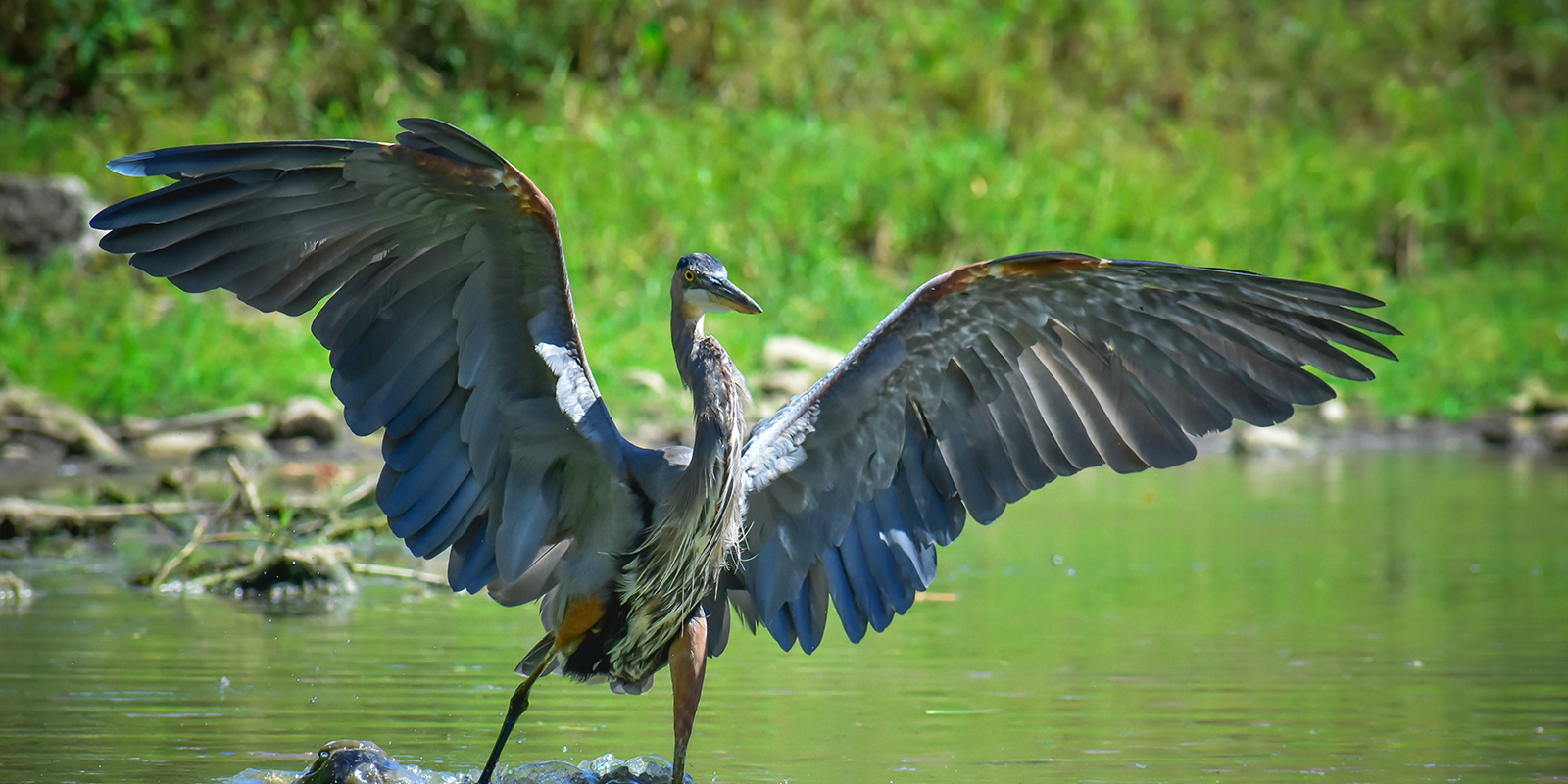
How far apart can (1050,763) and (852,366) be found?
1215 millimetres

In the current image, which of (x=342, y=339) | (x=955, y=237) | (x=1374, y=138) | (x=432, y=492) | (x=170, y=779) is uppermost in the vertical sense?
(x=1374, y=138)

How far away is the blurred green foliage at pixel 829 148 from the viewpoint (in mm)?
14742

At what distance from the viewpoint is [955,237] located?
16.2 metres

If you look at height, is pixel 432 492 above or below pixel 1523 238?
below

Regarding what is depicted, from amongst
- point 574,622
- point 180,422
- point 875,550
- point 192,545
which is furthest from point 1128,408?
point 180,422

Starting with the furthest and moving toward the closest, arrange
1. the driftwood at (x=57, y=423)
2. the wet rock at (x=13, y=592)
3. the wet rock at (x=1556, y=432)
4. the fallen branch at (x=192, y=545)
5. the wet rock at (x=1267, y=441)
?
the wet rock at (x=1267, y=441), the wet rock at (x=1556, y=432), the driftwood at (x=57, y=423), the fallen branch at (x=192, y=545), the wet rock at (x=13, y=592)

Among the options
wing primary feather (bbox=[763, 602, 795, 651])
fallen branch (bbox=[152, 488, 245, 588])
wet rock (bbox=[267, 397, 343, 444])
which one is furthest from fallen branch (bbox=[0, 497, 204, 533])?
wing primary feather (bbox=[763, 602, 795, 651])

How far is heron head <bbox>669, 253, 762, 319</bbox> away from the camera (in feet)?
16.4

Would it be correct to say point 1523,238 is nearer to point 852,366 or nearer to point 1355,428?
point 1355,428

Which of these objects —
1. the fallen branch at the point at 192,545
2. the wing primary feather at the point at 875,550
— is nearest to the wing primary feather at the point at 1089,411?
the wing primary feather at the point at 875,550

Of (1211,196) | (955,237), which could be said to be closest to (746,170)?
(955,237)

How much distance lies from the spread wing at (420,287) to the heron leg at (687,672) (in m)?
0.43

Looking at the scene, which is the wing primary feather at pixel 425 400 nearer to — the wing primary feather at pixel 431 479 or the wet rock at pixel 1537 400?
the wing primary feather at pixel 431 479

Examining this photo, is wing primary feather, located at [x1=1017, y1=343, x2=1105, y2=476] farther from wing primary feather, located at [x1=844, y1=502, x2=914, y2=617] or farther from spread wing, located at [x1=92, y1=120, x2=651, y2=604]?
spread wing, located at [x1=92, y1=120, x2=651, y2=604]
